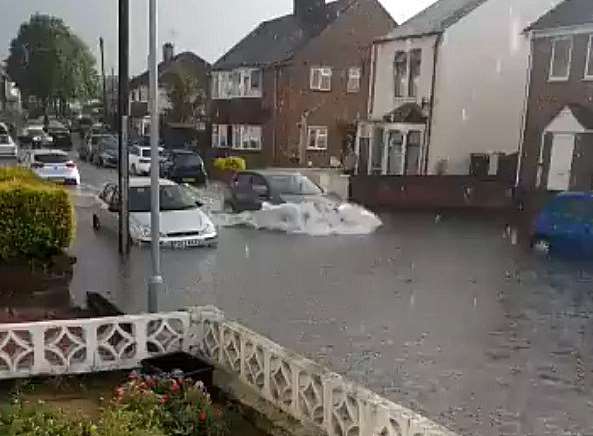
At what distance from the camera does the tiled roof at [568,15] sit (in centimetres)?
2315

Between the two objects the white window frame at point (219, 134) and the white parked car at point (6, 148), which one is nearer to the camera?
the white parked car at point (6, 148)

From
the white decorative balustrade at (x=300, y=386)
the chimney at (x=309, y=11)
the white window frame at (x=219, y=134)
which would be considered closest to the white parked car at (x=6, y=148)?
the white window frame at (x=219, y=134)

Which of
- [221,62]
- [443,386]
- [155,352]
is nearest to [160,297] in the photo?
[155,352]

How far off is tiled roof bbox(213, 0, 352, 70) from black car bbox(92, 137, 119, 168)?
8220mm

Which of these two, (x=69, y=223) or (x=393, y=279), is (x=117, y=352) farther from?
(x=393, y=279)

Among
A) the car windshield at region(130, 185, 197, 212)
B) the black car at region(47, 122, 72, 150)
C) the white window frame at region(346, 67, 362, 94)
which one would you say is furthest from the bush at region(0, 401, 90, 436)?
the black car at region(47, 122, 72, 150)

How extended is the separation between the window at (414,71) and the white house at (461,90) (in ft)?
0.13

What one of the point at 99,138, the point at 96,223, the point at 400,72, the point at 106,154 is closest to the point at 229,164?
the point at 400,72

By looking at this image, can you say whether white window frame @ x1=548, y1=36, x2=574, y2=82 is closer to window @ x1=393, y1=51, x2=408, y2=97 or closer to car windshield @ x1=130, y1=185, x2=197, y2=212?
window @ x1=393, y1=51, x2=408, y2=97

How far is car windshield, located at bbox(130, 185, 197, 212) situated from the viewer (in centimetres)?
1614

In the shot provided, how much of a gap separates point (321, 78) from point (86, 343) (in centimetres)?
3177

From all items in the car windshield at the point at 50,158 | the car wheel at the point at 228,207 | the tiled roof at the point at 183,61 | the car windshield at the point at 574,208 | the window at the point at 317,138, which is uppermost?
the tiled roof at the point at 183,61

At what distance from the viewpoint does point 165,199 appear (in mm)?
16312

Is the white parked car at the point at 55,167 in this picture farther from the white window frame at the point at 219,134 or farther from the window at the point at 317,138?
the white window frame at the point at 219,134
